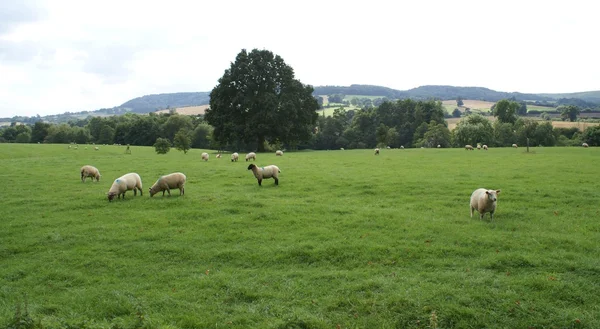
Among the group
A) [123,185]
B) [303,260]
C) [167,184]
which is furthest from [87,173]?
[303,260]

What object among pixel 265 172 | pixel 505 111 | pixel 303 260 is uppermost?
pixel 505 111

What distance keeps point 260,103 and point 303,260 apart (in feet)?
167

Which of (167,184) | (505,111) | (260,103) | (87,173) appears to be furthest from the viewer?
(505,111)

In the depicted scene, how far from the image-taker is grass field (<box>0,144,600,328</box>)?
8.60 metres

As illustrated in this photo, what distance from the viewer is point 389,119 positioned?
409 feet

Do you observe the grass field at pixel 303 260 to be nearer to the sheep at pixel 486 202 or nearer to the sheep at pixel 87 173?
the sheep at pixel 486 202

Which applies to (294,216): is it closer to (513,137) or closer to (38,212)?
(38,212)

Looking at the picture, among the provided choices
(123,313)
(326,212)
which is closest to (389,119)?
(326,212)

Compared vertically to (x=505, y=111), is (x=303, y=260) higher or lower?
lower

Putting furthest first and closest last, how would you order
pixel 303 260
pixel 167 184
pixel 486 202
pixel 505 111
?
pixel 505 111
pixel 167 184
pixel 486 202
pixel 303 260

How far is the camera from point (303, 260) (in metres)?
11.7

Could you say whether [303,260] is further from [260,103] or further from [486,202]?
[260,103]

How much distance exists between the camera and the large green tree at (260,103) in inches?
2382

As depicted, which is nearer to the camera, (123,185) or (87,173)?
(123,185)
